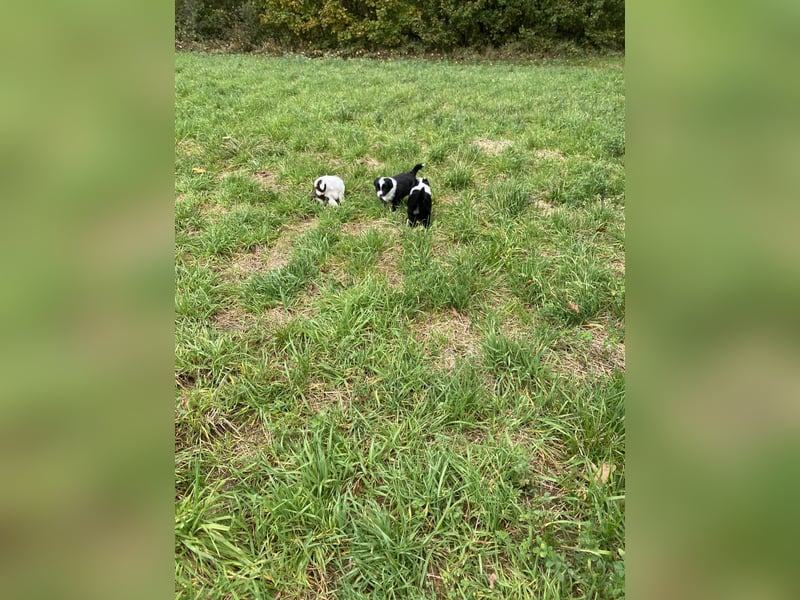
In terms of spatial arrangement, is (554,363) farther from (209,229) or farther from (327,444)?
(209,229)

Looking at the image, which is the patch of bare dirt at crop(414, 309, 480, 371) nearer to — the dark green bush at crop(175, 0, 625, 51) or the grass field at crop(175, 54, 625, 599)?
the grass field at crop(175, 54, 625, 599)

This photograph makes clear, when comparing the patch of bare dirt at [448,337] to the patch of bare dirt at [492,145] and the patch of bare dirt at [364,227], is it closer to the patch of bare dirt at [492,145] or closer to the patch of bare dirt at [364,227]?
the patch of bare dirt at [364,227]

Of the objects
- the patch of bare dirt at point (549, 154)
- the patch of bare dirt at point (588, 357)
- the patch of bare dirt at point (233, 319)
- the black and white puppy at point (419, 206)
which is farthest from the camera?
the patch of bare dirt at point (549, 154)

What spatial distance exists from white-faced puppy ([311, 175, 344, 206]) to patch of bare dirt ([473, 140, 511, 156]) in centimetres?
206

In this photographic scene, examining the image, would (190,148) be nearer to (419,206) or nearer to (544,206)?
(419,206)

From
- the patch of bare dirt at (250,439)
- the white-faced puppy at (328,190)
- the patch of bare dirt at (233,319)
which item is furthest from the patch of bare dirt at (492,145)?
the patch of bare dirt at (250,439)

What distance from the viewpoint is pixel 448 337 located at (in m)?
2.68

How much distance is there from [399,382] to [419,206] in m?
1.82

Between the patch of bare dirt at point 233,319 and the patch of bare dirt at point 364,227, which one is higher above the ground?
the patch of bare dirt at point 364,227

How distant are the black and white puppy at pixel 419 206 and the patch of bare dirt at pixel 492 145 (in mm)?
1944

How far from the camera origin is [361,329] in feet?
8.87

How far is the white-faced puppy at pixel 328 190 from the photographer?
13.5ft
